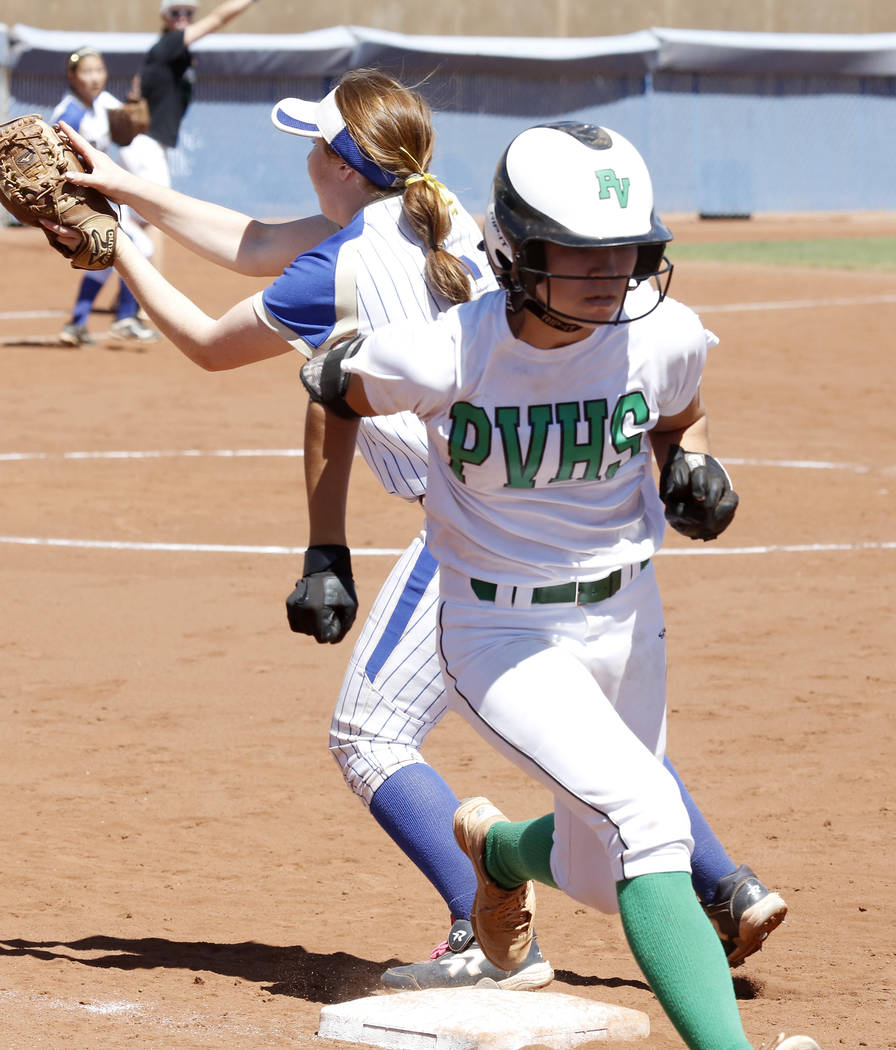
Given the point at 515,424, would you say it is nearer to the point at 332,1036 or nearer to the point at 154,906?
the point at 332,1036

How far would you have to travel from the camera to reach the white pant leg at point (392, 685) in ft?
13.8

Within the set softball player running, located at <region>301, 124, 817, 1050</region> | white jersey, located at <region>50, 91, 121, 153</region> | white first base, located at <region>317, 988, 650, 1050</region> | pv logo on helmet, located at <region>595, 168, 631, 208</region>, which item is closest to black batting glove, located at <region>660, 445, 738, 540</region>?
softball player running, located at <region>301, 124, 817, 1050</region>

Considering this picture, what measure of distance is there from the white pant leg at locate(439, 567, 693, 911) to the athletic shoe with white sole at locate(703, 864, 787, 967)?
54 cm

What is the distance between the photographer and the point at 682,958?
3107mm

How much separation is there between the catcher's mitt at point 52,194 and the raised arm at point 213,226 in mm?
45

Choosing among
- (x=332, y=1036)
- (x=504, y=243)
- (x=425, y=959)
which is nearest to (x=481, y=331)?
(x=504, y=243)

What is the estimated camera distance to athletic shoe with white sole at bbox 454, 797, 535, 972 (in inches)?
154

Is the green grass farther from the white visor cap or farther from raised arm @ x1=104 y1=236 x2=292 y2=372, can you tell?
raised arm @ x1=104 y1=236 x2=292 y2=372

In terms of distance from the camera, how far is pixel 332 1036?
3.88m

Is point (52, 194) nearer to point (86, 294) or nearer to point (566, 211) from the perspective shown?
point (566, 211)

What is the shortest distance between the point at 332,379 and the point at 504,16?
29.8 metres

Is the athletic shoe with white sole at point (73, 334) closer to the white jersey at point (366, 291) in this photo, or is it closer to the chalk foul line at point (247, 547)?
the chalk foul line at point (247, 547)

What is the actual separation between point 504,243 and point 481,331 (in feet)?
0.63

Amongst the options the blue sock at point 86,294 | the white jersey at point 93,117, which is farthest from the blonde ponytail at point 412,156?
the white jersey at point 93,117
